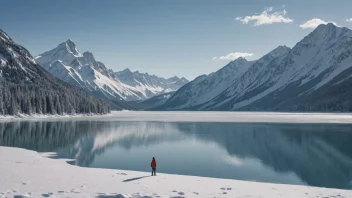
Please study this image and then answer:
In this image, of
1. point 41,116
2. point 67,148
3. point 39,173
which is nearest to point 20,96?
point 41,116

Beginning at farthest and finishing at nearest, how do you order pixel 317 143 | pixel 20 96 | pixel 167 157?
pixel 20 96 → pixel 317 143 → pixel 167 157

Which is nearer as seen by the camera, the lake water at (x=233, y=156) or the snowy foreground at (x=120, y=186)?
the snowy foreground at (x=120, y=186)

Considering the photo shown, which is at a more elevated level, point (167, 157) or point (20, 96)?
point (20, 96)

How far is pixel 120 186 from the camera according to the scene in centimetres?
2861

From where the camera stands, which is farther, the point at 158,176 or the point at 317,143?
the point at 317,143

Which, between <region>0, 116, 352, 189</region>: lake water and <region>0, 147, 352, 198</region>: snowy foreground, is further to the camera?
<region>0, 116, 352, 189</region>: lake water

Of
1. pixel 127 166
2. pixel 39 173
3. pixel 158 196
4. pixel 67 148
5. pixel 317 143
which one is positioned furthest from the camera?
pixel 317 143

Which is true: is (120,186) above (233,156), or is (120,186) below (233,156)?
above

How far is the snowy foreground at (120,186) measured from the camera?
2570 cm

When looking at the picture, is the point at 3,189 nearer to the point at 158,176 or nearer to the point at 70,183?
the point at 70,183

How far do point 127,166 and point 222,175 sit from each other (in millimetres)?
12650

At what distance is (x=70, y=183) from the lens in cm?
2870

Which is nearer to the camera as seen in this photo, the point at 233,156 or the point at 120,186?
the point at 120,186

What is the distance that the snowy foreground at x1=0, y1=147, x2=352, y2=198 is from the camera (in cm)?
2570
